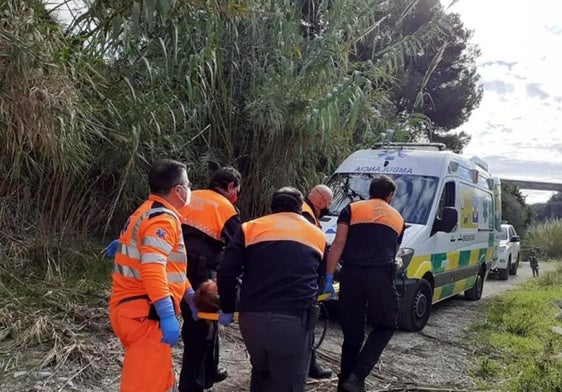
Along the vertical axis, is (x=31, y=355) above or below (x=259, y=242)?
below

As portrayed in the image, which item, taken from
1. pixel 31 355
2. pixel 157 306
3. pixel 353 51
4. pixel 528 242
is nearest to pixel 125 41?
pixel 31 355

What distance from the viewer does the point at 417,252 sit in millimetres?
6766

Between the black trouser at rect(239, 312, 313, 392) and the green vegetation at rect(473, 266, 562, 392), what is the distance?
8.40 ft

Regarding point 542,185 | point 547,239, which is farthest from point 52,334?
point 542,185

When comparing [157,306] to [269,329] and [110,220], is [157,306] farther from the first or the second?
[110,220]

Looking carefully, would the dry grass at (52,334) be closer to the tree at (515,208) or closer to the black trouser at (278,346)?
the black trouser at (278,346)

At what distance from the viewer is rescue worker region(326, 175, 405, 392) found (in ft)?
14.9

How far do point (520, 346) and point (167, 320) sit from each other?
5170mm

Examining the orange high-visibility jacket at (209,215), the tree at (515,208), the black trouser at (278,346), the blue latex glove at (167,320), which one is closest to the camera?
the blue latex glove at (167,320)

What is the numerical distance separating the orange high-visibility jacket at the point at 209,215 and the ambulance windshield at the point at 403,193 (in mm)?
3432

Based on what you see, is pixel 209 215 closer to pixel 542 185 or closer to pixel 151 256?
pixel 151 256

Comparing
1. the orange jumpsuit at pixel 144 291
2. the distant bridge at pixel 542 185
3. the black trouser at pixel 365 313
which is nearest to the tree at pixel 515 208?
the distant bridge at pixel 542 185

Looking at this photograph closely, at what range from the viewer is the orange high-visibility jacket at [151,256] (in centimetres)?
295

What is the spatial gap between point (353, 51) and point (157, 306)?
706 centimetres
